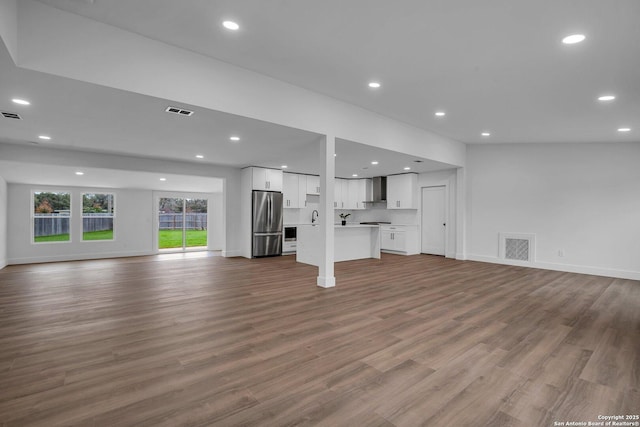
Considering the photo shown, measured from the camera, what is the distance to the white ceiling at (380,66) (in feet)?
8.64

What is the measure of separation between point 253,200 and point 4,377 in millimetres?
6363

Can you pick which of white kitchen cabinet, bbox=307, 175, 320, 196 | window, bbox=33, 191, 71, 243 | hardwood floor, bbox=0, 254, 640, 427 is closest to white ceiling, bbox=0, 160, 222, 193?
window, bbox=33, 191, 71, 243

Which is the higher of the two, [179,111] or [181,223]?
[179,111]

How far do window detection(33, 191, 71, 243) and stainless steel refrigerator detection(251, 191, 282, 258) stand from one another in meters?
5.66

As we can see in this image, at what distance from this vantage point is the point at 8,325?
3.17m

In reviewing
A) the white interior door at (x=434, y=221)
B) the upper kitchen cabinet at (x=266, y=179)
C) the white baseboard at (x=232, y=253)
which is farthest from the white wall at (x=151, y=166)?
the white interior door at (x=434, y=221)

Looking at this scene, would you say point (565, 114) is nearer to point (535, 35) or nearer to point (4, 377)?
point (535, 35)

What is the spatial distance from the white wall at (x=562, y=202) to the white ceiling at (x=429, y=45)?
5.42ft

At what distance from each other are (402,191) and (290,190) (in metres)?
3.46

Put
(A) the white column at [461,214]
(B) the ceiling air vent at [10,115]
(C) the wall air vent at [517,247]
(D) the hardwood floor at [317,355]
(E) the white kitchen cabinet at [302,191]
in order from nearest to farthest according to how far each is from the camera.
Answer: (D) the hardwood floor at [317,355], (B) the ceiling air vent at [10,115], (C) the wall air vent at [517,247], (A) the white column at [461,214], (E) the white kitchen cabinet at [302,191]

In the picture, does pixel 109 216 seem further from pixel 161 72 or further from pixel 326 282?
pixel 326 282

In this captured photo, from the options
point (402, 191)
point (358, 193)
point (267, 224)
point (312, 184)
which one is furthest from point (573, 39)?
point (358, 193)

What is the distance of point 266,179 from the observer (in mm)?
8555

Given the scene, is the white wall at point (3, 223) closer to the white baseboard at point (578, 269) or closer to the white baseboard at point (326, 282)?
the white baseboard at point (326, 282)
